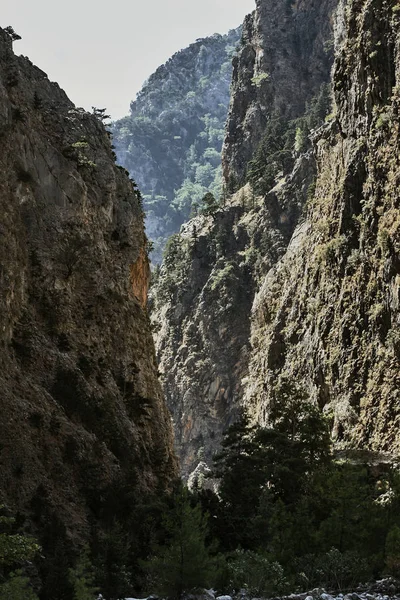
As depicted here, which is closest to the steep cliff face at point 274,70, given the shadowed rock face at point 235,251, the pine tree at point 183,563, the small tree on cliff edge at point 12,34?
the shadowed rock face at point 235,251

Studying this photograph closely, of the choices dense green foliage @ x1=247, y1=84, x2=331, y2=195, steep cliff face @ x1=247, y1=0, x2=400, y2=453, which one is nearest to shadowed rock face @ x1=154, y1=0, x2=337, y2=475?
dense green foliage @ x1=247, y1=84, x2=331, y2=195

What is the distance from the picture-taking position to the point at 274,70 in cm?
14588

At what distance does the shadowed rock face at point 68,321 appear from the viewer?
3884cm

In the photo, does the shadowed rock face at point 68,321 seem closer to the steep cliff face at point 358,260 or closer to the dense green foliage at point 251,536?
the dense green foliage at point 251,536

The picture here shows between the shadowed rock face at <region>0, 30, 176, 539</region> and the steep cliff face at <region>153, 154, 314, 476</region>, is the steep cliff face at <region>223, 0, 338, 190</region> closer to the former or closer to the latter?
the steep cliff face at <region>153, 154, 314, 476</region>

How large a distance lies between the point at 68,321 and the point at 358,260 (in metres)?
25.6

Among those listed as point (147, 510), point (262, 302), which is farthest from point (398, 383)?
point (262, 302)

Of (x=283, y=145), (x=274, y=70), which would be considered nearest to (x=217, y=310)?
(x=283, y=145)

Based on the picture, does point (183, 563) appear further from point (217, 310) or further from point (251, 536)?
point (217, 310)

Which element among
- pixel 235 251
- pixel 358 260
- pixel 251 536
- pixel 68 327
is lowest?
pixel 251 536

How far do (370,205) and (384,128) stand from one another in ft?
18.3

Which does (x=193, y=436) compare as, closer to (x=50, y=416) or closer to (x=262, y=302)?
(x=262, y=302)

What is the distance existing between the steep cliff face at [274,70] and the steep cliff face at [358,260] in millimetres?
65257

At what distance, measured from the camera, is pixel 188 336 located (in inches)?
4712
